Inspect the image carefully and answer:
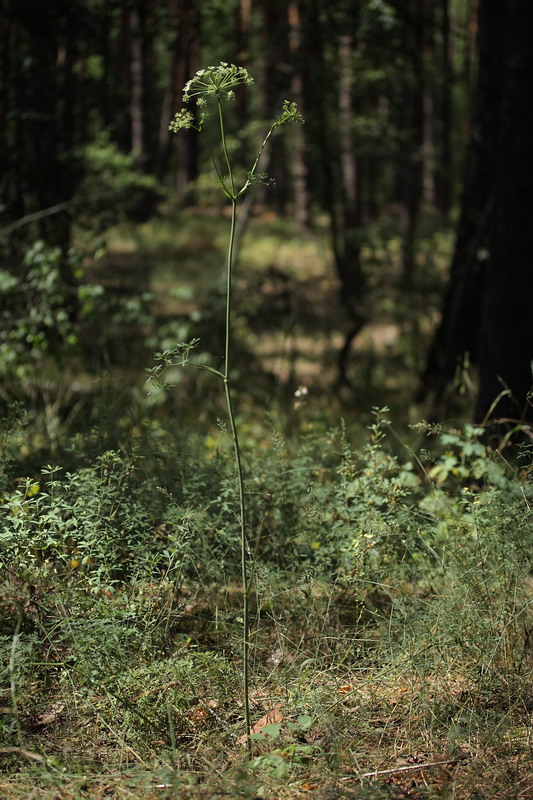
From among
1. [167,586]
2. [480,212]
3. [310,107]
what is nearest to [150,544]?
[167,586]

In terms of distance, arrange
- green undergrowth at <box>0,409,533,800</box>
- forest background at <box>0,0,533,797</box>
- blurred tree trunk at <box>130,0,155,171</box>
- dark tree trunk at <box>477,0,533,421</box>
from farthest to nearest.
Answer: blurred tree trunk at <box>130,0,155,171</box> < dark tree trunk at <box>477,0,533,421</box> < forest background at <box>0,0,533,797</box> < green undergrowth at <box>0,409,533,800</box>

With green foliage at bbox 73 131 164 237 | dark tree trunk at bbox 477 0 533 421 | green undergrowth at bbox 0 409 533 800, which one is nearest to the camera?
green undergrowth at bbox 0 409 533 800

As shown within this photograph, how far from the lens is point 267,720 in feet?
8.17

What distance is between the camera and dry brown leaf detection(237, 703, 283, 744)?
2449mm

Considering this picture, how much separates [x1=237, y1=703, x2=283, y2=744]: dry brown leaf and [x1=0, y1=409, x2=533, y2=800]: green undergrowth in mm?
10

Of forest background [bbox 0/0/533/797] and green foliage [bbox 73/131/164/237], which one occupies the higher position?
green foliage [bbox 73/131/164/237]

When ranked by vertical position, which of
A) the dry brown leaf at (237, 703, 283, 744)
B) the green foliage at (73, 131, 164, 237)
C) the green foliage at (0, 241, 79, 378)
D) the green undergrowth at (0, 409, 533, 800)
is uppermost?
the green foliage at (73, 131, 164, 237)

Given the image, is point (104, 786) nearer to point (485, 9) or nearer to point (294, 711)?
point (294, 711)

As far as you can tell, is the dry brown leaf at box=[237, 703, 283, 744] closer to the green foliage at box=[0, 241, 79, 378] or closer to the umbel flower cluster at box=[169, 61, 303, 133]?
the umbel flower cluster at box=[169, 61, 303, 133]

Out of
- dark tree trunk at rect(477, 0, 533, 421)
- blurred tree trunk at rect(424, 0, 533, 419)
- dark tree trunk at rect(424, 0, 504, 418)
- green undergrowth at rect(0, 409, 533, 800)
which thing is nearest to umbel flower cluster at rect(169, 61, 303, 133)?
green undergrowth at rect(0, 409, 533, 800)

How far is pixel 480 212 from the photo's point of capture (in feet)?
21.8

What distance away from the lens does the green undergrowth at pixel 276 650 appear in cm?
228

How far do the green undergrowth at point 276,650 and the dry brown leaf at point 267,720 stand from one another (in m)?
0.01

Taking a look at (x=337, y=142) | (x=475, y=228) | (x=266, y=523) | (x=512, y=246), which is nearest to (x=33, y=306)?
(x=266, y=523)
